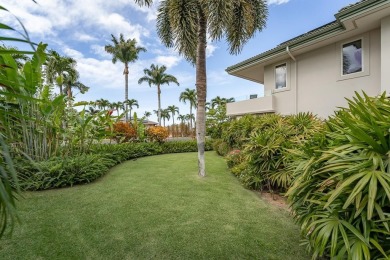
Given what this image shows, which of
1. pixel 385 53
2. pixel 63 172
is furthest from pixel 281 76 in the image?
pixel 63 172

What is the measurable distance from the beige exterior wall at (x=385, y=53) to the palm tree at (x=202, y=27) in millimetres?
4660

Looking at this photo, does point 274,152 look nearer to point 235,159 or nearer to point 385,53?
point 235,159

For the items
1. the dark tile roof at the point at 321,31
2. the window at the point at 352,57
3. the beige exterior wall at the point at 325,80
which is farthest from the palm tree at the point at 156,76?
the window at the point at 352,57

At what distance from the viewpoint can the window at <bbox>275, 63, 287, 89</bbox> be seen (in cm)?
1272

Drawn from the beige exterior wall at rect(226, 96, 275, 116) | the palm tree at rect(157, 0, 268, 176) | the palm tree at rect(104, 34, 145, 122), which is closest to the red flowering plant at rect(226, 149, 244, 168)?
the palm tree at rect(157, 0, 268, 176)

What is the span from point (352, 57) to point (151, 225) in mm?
10862

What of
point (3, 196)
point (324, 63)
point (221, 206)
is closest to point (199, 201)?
point (221, 206)

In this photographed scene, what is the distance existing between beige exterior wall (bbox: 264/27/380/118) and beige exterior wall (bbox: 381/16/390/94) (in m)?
0.04

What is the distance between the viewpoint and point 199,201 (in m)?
6.14

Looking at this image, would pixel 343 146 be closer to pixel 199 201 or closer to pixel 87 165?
pixel 199 201

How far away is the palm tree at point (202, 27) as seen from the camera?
720cm

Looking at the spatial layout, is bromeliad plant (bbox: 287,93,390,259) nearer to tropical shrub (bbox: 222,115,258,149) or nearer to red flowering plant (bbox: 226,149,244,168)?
red flowering plant (bbox: 226,149,244,168)

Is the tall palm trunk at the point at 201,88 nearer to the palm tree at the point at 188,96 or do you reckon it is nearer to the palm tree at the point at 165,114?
the palm tree at the point at 188,96

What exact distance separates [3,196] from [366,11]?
10.4m
